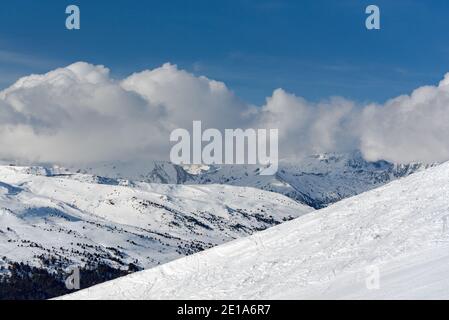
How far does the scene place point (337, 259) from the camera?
46312mm

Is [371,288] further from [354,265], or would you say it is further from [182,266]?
[182,266]

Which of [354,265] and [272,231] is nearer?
[354,265]

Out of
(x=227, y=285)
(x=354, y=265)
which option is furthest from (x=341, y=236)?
(x=227, y=285)

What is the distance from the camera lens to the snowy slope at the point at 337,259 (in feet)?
127

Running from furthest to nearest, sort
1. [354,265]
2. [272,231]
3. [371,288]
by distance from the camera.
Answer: [272,231], [354,265], [371,288]

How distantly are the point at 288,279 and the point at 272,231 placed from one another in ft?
68.0

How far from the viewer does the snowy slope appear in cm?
3856

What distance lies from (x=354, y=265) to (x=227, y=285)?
9.72 metres
